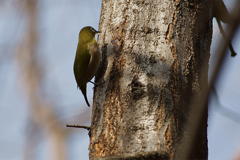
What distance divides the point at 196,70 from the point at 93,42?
1.26 m

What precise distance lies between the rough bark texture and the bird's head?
0.93 metres

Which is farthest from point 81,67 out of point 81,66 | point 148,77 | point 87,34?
point 148,77

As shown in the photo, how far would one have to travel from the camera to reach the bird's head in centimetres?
373

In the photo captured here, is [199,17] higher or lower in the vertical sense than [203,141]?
higher

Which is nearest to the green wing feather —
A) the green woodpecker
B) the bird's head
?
the green woodpecker

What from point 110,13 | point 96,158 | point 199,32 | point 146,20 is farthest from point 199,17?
point 96,158

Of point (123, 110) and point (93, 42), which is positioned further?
point (93, 42)

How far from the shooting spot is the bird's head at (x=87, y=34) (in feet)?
12.2

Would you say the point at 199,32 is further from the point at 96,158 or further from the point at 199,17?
the point at 96,158

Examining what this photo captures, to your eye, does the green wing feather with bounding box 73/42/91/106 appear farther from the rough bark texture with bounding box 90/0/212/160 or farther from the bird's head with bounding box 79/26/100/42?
the rough bark texture with bounding box 90/0/212/160

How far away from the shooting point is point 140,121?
2.37 metres

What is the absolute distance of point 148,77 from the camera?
2473mm

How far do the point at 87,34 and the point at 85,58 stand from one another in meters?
0.31

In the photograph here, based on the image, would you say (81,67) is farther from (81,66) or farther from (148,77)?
(148,77)
